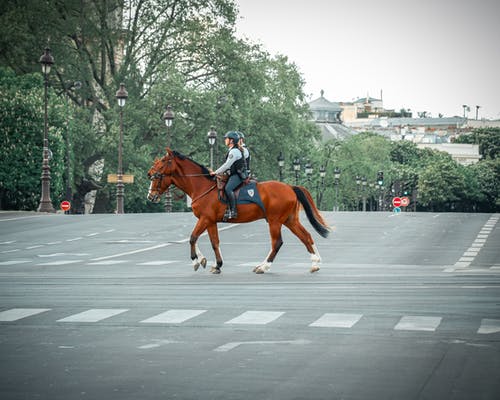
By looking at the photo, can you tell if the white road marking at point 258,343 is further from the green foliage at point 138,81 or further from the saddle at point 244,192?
the green foliage at point 138,81

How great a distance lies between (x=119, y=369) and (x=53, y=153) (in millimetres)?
52562

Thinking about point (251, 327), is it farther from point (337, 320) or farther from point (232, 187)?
point (232, 187)

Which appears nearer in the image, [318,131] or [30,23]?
[30,23]

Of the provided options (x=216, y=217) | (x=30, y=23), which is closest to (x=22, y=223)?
(x=216, y=217)

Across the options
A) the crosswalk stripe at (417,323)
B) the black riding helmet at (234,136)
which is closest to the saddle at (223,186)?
the black riding helmet at (234,136)

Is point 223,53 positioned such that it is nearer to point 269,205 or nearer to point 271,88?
point 271,88

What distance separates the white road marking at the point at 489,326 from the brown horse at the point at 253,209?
7902mm

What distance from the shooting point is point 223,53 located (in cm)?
7375

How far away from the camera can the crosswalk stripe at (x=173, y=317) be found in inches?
492

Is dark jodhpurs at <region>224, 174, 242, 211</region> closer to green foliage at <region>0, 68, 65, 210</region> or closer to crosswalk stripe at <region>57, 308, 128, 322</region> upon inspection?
crosswalk stripe at <region>57, 308, 128, 322</region>

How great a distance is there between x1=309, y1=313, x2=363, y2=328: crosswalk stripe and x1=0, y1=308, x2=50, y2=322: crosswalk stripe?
10.4 ft

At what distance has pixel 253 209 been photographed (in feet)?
66.4

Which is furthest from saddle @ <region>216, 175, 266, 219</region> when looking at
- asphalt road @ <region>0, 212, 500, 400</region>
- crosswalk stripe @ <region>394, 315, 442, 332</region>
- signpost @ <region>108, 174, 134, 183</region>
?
signpost @ <region>108, 174, 134, 183</region>

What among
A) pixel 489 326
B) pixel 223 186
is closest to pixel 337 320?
pixel 489 326
